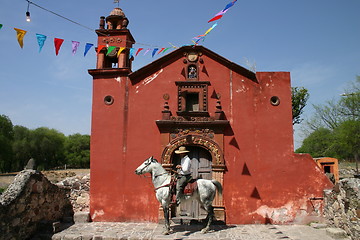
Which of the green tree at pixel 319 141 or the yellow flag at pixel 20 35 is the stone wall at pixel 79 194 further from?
the green tree at pixel 319 141

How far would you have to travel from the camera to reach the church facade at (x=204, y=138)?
9789 millimetres

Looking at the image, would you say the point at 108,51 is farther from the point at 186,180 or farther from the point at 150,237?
the point at 150,237

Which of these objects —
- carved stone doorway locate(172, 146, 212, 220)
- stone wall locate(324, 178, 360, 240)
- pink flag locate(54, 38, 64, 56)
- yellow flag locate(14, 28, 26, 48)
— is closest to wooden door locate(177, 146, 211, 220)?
carved stone doorway locate(172, 146, 212, 220)

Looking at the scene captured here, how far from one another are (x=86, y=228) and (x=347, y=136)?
62.0ft

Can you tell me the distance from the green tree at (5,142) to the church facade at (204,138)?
32959 millimetres

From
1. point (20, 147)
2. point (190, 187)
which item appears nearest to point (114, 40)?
point (190, 187)

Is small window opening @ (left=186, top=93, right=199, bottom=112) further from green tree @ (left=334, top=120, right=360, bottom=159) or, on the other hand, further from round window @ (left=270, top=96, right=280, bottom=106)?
green tree @ (left=334, top=120, right=360, bottom=159)

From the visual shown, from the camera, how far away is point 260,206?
384 inches

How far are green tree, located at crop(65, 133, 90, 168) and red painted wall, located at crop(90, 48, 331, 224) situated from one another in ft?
148

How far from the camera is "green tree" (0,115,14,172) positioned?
3702 centimetres

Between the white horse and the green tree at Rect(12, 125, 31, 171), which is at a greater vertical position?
the green tree at Rect(12, 125, 31, 171)

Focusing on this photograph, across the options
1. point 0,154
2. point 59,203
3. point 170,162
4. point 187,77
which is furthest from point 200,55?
point 0,154

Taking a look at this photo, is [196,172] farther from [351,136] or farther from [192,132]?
[351,136]

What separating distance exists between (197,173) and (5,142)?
35810 mm
